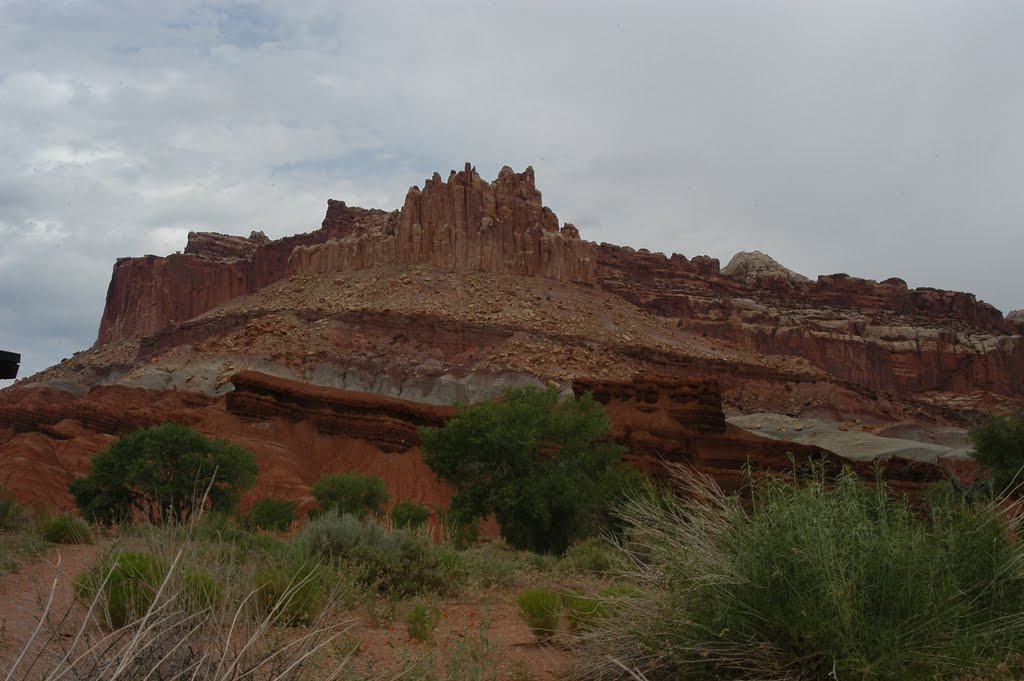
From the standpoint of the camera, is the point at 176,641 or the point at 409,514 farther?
the point at 409,514

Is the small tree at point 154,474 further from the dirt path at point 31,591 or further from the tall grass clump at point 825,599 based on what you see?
the tall grass clump at point 825,599

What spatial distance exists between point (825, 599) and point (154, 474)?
24698mm

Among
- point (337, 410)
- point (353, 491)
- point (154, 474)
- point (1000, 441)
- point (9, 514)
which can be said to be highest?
point (1000, 441)

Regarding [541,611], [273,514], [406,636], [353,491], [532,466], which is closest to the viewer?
[406,636]

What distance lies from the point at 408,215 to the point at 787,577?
84515 mm

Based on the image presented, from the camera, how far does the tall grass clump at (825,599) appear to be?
5.34 metres

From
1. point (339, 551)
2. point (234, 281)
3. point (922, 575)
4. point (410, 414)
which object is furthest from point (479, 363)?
point (234, 281)

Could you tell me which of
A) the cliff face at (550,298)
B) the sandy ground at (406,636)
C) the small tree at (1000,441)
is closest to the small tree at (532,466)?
the sandy ground at (406,636)

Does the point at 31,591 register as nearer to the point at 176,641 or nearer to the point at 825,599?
the point at 176,641

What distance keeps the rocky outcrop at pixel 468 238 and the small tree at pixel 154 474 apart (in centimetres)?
5617

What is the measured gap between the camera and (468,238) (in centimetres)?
8594

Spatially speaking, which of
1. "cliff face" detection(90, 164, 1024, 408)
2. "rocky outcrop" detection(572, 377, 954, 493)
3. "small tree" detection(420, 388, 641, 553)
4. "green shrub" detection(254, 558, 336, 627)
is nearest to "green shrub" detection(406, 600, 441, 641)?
"green shrub" detection(254, 558, 336, 627)

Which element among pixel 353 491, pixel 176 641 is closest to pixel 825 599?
pixel 176 641

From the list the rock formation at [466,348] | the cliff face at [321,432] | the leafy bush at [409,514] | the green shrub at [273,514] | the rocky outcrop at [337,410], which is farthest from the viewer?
the rocky outcrop at [337,410]
